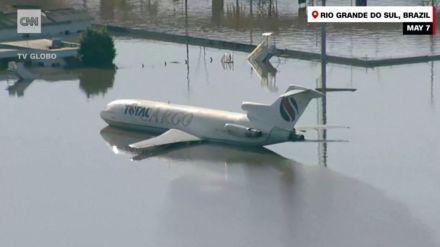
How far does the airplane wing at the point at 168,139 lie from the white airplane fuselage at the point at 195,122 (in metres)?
0.73

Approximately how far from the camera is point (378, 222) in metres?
96.4

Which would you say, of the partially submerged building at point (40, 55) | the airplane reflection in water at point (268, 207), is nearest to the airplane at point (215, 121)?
the airplane reflection in water at point (268, 207)

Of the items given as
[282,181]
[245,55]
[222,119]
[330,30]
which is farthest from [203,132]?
[330,30]

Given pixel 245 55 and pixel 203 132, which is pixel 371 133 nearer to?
pixel 203 132

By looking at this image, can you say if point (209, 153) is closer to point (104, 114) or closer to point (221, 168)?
point (221, 168)

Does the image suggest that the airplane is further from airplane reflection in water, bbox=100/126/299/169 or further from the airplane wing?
airplane reflection in water, bbox=100/126/299/169

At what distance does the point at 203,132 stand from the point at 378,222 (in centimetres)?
3153

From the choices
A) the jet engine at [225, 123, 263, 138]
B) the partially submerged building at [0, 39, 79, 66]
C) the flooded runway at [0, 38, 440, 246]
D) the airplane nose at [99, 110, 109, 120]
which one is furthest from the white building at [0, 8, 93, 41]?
the jet engine at [225, 123, 263, 138]

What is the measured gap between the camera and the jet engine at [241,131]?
119 m

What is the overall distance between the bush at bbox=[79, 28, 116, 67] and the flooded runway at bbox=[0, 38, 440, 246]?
1245 centimetres

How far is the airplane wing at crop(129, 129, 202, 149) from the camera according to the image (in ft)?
399

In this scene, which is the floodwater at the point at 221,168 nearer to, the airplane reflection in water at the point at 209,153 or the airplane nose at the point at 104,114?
the airplane reflection in water at the point at 209,153

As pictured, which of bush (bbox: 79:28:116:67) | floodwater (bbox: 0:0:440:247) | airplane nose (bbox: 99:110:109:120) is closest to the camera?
floodwater (bbox: 0:0:440:247)

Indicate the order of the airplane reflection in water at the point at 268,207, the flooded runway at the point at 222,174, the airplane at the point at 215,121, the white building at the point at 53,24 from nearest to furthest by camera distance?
the airplane reflection in water at the point at 268,207
the flooded runway at the point at 222,174
the airplane at the point at 215,121
the white building at the point at 53,24
